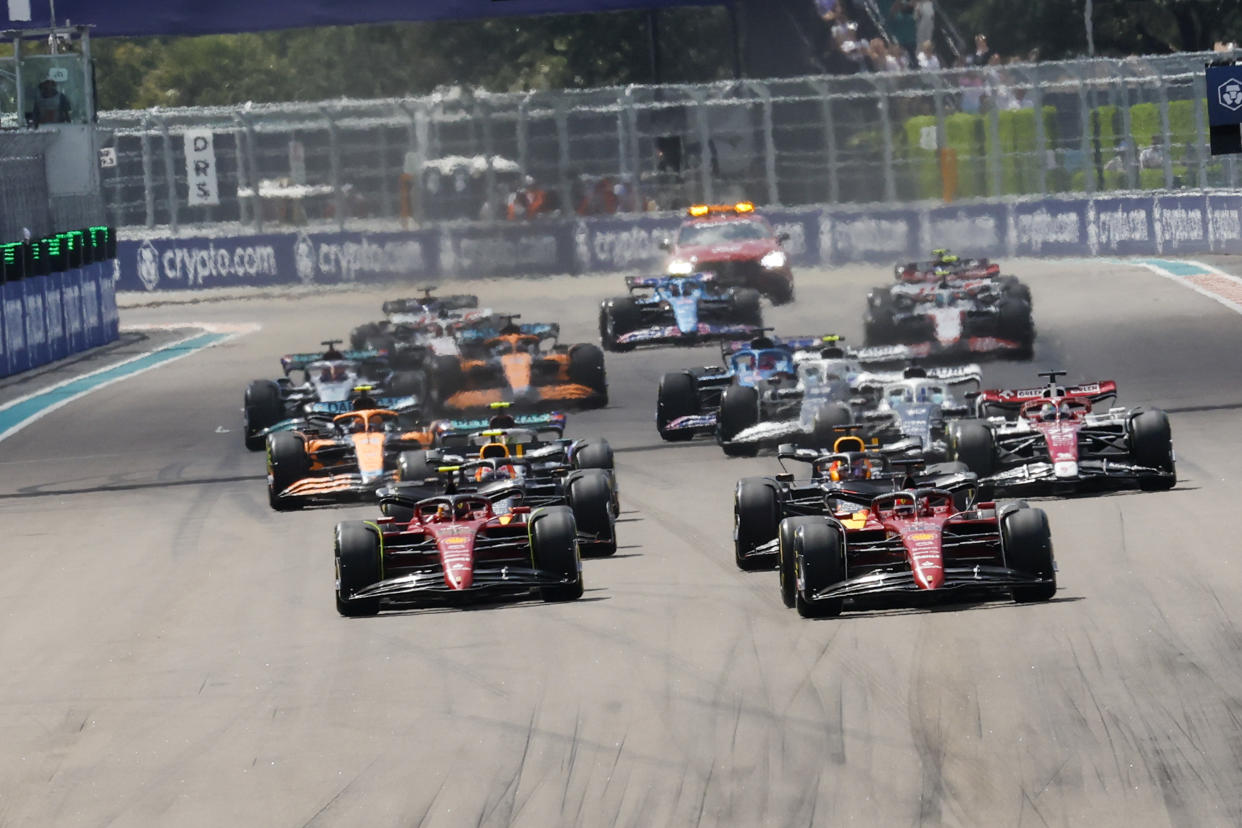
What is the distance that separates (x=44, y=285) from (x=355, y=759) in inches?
861

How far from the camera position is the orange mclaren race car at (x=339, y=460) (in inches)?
664

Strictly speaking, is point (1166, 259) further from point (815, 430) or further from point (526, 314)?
point (815, 430)

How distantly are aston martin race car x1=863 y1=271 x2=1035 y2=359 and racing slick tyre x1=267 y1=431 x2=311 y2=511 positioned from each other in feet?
29.4

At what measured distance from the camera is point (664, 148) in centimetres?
4484

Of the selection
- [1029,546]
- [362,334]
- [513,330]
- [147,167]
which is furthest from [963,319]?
[147,167]

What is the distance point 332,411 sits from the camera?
62.3 feet

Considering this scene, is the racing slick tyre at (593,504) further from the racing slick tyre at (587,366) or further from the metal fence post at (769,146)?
the metal fence post at (769,146)

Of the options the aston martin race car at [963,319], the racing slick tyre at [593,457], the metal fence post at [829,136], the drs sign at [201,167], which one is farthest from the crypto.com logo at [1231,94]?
the drs sign at [201,167]

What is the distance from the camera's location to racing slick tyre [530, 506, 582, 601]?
12797 mm

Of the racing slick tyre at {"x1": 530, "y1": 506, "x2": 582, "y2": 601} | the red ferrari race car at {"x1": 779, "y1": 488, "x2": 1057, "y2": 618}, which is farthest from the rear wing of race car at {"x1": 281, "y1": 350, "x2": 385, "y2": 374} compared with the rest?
the red ferrari race car at {"x1": 779, "y1": 488, "x2": 1057, "y2": 618}

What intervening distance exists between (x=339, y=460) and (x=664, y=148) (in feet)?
92.3

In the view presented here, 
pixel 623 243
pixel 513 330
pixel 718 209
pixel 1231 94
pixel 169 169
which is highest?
pixel 169 169

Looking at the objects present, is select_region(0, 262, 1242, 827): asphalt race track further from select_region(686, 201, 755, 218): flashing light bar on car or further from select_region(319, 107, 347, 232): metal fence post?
select_region(319, 107, 347, 232): metal fence post

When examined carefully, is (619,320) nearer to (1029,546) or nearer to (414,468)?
(414,468)
